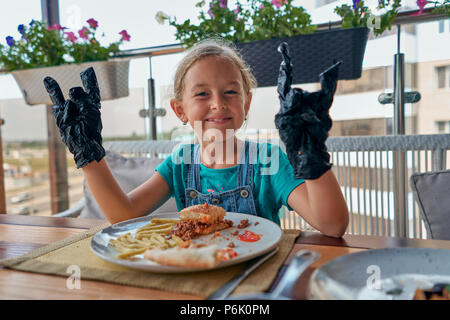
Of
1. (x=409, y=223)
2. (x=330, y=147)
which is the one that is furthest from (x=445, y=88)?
(x=330, y=147)

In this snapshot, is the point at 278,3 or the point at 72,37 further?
the point at 72,37

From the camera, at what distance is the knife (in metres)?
0.57

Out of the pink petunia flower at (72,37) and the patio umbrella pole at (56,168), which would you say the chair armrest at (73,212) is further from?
the patio umbrella pole at (56,168)

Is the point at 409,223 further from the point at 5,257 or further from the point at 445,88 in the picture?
the point at 5,257

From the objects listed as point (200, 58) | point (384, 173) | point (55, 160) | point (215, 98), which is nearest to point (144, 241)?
point (215, 98)

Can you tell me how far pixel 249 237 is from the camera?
0.84 m

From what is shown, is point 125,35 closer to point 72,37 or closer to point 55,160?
point 72,37

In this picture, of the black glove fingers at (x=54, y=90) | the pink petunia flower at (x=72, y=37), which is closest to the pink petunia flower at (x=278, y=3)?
the black glove fingers at (x=54, y=90)

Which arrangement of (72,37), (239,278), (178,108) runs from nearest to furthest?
1. (239,278)
2. (178,108)
3. (72,37)

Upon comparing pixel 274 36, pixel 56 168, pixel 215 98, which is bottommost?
pixel 56 168

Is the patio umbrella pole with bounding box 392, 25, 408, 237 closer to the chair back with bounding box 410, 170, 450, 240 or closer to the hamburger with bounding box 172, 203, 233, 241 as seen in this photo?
the chair back with bounding box 410, 170, 450, 240

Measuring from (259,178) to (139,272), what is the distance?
29.9 inches

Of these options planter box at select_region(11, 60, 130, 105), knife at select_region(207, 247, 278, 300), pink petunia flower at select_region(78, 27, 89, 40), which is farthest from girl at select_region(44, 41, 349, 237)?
pink petunia flower at select_region(78, 27, 89, 40)
